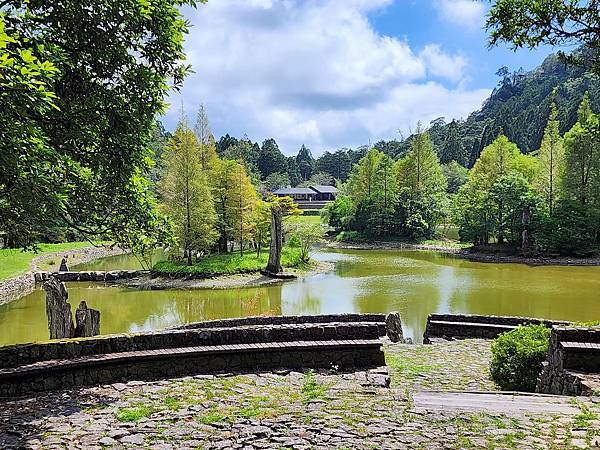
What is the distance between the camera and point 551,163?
3766 cm

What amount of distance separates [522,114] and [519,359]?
90.0 metres

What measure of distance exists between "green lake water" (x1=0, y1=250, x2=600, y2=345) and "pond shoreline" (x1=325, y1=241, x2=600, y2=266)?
219 cm

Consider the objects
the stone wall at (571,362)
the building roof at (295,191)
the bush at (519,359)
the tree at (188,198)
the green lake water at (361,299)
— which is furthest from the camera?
the building roof at (295,191)

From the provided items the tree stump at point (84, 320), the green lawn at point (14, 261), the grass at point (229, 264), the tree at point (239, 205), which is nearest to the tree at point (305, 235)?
the grass at point (229, 264)

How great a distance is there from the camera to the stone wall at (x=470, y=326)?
34.6 ft

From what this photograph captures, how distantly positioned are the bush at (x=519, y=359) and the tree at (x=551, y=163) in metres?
32.6

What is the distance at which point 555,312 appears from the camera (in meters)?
17.7

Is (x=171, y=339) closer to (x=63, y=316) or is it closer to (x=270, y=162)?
(x=63, y=316)

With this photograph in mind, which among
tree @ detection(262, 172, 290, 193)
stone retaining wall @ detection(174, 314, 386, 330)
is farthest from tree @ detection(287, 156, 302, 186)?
stone retaining wall @ detection(174, 314, 386, 330)

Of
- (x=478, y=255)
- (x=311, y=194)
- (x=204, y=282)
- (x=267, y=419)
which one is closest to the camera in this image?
(x=267, y=419)

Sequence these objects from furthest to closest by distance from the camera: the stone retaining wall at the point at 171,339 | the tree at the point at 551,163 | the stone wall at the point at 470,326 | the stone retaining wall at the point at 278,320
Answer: the tree at the point at 551,163 < the stone wall at the point at 470,326 < the stone retaining wall at the point at 278,320 < the stone retaining wall at the point at 171,339

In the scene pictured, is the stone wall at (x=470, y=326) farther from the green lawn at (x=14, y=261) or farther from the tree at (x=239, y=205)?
the tree at (x=239, y=205)

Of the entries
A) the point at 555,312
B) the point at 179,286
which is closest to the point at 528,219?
the point at 555,312

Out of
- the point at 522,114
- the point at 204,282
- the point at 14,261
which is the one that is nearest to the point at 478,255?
the point at 204,282
